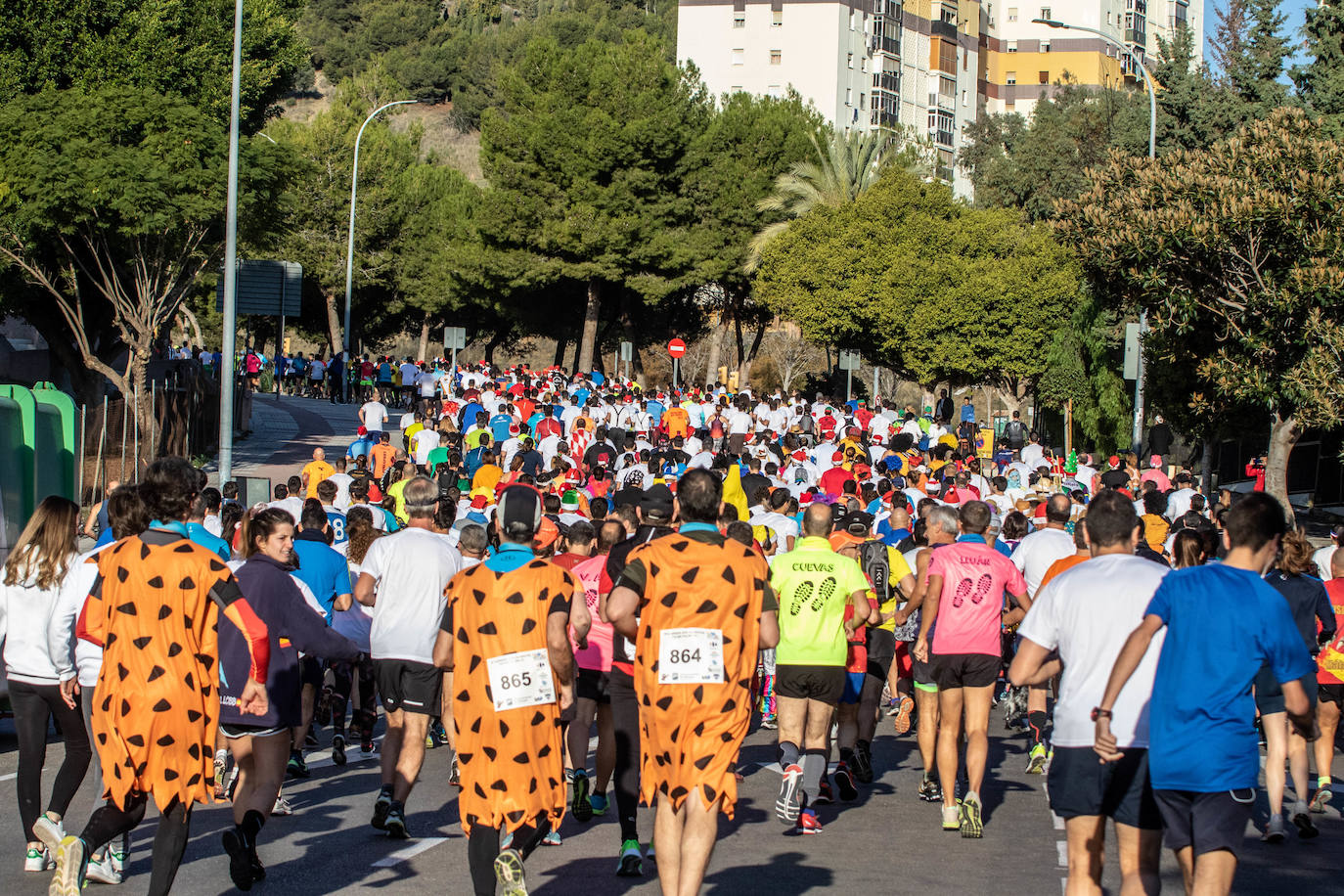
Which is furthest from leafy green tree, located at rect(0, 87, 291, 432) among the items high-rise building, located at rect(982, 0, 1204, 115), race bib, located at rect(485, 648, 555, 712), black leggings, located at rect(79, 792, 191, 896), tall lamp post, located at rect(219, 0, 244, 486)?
high-rise building, located at rect(982, 0, 1204, 115)

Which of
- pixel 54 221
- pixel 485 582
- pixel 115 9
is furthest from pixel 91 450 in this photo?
pixel 485 582

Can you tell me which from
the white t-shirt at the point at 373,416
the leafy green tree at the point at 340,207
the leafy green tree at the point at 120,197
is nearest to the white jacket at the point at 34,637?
the white t-shirt at the point at 373,416

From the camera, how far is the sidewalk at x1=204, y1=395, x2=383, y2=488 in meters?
29.8

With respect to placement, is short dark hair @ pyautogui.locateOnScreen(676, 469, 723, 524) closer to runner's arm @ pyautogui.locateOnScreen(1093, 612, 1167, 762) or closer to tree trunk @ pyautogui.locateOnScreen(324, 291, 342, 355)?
runner's arm @ pyautogui.locateOnScreen(1093, 612, 1167, 762)

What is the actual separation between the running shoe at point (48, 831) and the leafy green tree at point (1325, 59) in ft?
103

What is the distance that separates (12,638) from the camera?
752 centimetres

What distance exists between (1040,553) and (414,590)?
4.81m

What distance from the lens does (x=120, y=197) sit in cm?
2722

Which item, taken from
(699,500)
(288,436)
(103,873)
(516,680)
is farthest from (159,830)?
(288,436)

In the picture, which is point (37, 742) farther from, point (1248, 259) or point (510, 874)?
point (1248, 259)

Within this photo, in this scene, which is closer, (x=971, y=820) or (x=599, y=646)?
(x=971, y=820)

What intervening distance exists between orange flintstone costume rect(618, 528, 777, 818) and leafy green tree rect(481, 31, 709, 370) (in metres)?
51.1

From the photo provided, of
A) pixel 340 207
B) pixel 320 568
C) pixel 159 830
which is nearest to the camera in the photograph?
pixel 159 830

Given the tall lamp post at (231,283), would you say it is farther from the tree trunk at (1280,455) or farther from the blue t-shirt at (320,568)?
the tree trunk at (1280,455)
